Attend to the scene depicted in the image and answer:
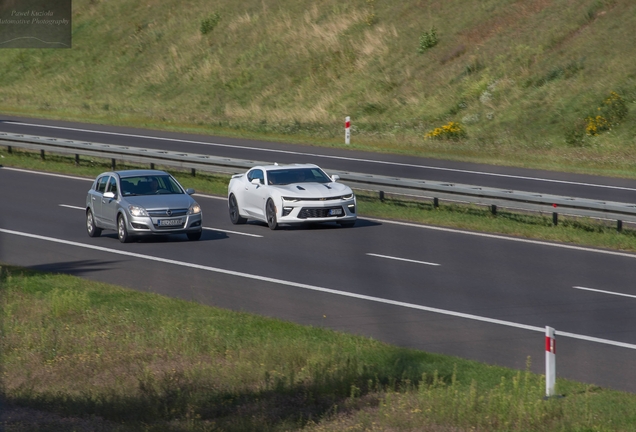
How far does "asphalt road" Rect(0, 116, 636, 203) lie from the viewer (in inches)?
1153

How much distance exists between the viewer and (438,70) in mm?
49125

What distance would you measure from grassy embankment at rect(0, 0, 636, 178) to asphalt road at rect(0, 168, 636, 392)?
1489 cm

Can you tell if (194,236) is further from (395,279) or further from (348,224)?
(395,279)

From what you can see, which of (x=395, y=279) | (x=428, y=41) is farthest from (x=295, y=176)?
(x=428, y=41)

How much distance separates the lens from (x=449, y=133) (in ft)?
135

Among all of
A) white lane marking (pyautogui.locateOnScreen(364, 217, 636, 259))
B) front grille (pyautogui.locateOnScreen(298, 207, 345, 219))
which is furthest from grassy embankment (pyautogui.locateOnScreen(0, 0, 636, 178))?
front grille (pyautogui.locateOnScreen(298, 207, 345, 219))

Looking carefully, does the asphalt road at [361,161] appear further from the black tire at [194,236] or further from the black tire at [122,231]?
the black tire at [122,231]

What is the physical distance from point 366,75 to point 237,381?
43433mm

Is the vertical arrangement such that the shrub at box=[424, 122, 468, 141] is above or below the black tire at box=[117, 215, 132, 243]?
above

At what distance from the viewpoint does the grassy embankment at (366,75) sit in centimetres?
3972

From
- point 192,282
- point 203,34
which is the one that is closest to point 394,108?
point 203,34

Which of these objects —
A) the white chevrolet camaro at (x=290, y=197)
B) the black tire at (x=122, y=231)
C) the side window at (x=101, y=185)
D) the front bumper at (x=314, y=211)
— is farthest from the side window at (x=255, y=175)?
the black tire at (x=122, y=231)

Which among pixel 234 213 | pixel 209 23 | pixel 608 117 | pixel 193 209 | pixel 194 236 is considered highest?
pixel 209 23

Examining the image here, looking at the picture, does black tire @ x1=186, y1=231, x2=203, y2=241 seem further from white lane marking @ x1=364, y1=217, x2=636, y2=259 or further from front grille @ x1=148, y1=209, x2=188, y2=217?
white lane marking @ x1=364, y1=217, x2=636, y2=259
